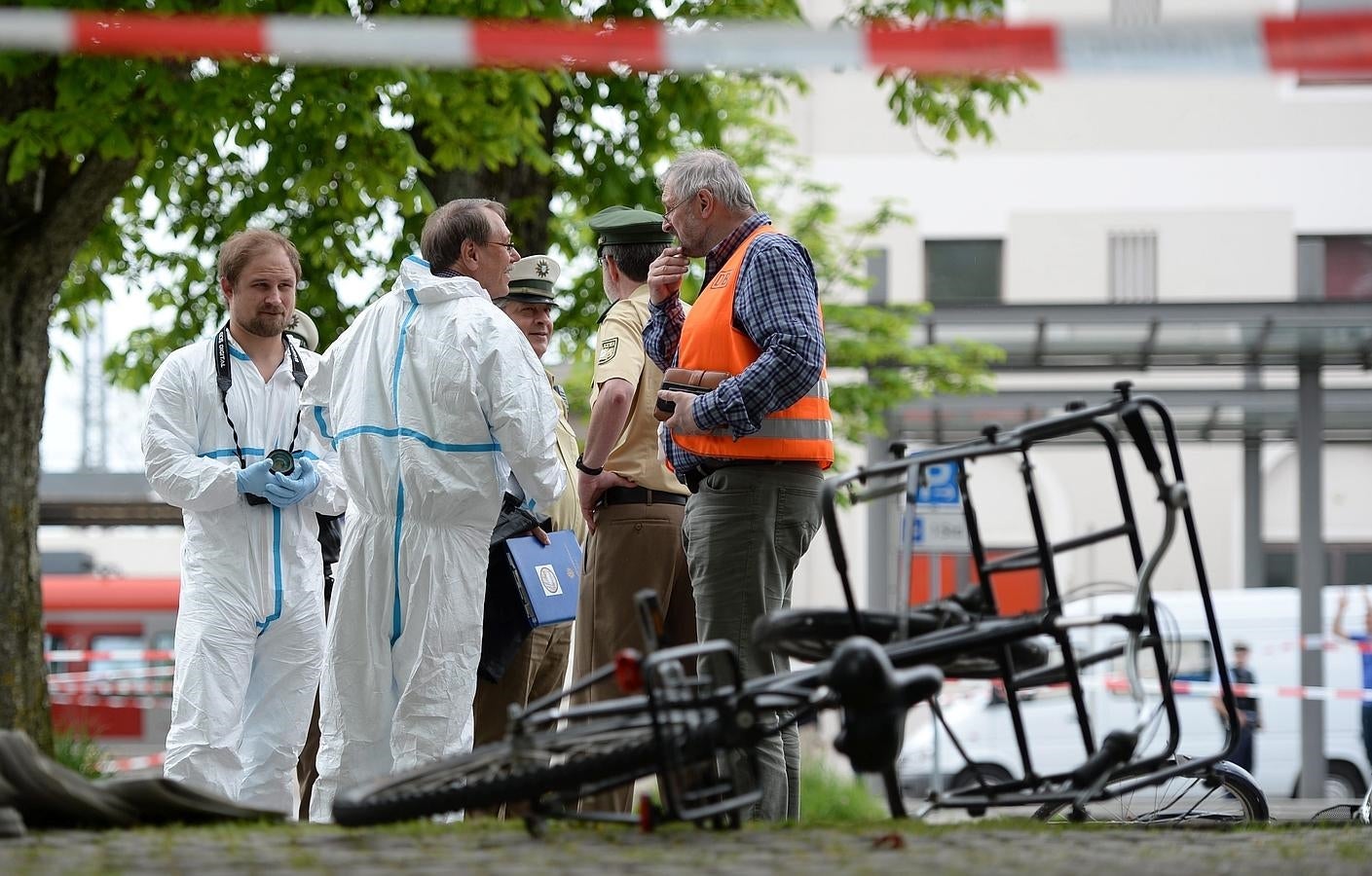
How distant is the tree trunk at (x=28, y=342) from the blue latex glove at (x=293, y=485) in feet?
16.0

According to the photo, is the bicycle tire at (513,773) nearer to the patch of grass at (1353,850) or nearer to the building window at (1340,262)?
the patch of grass at (1353,850)

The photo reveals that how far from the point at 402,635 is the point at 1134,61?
259 cm

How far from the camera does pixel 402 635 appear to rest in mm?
5238

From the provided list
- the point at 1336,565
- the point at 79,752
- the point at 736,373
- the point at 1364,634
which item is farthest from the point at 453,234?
the point at 1336,565

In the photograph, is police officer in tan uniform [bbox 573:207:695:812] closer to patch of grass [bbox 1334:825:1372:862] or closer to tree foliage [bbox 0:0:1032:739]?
patch of grass [bbox 1334:825:1372:862]

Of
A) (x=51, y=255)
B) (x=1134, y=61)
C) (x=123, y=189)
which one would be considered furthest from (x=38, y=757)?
(x=123, y=189)

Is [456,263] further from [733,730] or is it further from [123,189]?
[123,189]

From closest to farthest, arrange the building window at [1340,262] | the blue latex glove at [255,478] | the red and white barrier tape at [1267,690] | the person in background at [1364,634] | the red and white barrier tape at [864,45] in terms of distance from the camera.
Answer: the red and white barrier tape at [864,45] → the blue latex glove at [255,478] → the red and white barrier tape at [1267,690] → the person in background at [1364,634] → the building window at [1340,262]

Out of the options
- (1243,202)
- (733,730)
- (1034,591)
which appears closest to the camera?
(733,730)

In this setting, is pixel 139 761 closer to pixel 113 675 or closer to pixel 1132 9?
pixel 113 675

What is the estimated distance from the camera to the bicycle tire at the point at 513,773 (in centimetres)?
366

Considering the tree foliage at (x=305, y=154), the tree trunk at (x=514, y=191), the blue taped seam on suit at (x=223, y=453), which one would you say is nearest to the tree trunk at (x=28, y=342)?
the tree foliage at (x=305, y=154)

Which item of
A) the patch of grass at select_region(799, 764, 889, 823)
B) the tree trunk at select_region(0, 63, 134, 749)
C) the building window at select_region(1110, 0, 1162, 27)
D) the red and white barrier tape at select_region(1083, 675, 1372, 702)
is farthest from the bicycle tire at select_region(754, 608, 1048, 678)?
the building window at select_region(1110, 0, 1162, 27)

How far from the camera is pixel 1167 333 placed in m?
18.4
